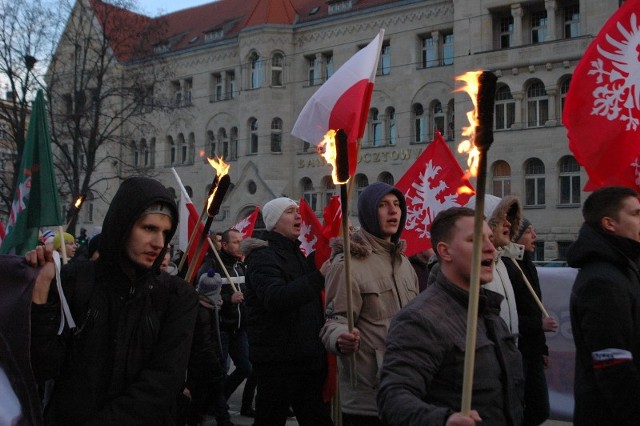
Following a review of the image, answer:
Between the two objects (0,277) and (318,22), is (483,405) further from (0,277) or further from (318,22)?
(318,22)

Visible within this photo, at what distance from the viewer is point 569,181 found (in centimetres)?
2938

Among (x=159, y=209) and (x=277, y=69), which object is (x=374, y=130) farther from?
(x=159, y=209)

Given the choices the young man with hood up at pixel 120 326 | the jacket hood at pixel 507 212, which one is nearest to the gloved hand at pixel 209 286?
the jacket hood at pixel 507 212

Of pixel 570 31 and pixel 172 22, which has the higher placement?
pixel 172 22

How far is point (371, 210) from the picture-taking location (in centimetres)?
461

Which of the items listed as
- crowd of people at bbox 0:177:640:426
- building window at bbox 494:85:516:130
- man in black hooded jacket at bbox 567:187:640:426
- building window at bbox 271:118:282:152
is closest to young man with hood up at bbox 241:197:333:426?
crowd of people at bbox 0:177:640:426

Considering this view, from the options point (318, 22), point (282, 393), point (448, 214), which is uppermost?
point (318, 22)

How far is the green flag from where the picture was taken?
490cm

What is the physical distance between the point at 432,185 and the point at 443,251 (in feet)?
15.8

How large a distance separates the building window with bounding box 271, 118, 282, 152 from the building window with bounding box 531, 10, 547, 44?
42.3ft

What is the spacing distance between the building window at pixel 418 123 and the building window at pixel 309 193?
5911 millimetres

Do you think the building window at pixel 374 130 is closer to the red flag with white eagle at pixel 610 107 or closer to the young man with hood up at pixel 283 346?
the red flag with white eagle at pixel 610 107

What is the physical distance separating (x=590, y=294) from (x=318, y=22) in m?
35.1

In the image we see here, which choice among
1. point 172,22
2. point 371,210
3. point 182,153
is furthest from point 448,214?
point 172,22
